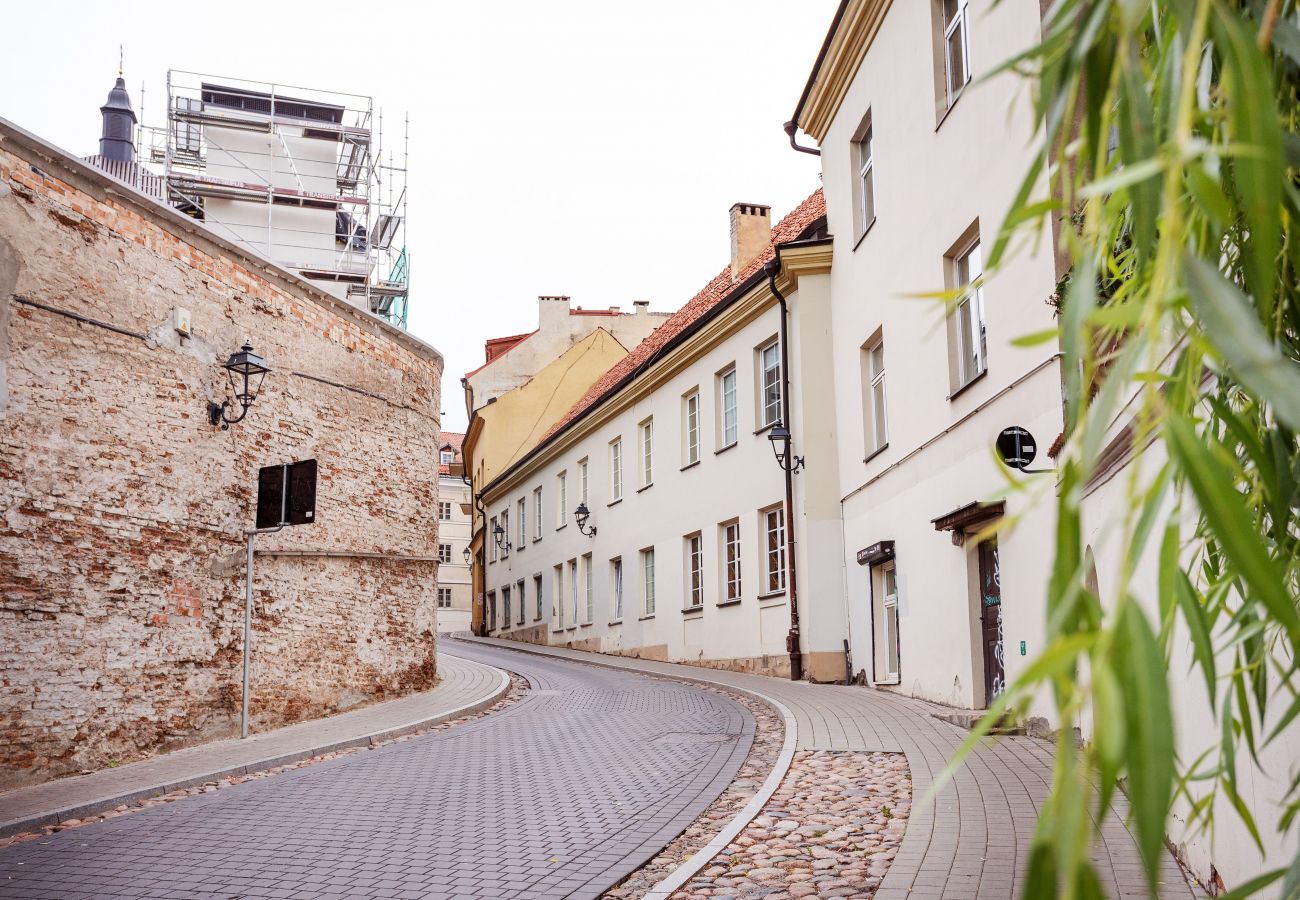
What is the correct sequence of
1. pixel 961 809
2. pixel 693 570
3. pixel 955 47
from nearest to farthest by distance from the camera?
pixel 961 809
pixel 955 47
pixel 693 570

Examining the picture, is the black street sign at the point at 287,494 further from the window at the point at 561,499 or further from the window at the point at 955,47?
the window at the point at 561,499

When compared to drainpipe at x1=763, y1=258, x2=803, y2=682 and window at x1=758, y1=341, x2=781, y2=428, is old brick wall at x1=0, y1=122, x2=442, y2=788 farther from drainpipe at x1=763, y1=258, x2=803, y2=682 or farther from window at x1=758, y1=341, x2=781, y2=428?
window at x1=758, y1=341, x2=781, y2=428

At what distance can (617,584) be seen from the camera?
29734mm

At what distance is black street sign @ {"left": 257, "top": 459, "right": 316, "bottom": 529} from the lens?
42.8 feet

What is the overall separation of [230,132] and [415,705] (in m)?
29.6

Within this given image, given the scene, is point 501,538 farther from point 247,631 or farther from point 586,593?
point 247,631

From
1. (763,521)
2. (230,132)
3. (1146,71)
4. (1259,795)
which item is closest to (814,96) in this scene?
(763,521)

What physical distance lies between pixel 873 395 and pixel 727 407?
584cm

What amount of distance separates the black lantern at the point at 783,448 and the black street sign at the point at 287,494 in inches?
338

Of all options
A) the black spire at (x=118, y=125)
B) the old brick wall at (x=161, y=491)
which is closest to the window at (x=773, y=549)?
the old brick wall at (x=161, y=491)

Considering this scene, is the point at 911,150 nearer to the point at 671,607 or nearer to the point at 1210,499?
the point at 671,607

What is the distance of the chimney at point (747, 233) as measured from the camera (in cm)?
2592

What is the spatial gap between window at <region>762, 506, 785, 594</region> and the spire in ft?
137

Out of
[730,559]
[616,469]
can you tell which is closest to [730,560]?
[730,559]
